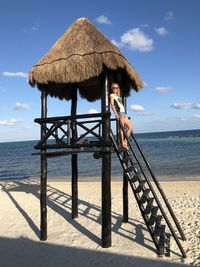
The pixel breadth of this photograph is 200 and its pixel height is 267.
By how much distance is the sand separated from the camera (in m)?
6.69

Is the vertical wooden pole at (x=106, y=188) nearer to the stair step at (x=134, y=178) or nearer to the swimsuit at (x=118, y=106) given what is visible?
the stair step at (x=134, y=178)

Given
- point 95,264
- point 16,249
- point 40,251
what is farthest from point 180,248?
point 16,249

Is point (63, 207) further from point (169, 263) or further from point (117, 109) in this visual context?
point (169, 263)

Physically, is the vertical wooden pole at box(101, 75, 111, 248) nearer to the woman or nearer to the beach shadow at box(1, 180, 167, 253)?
the beach shadow at box(1, 180, 167, 253)

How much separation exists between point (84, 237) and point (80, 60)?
4.39m

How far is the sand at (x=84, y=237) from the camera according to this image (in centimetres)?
669

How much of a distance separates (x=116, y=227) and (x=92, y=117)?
11.3ft

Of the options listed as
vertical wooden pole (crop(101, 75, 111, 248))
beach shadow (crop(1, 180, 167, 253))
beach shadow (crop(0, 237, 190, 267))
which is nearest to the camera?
beach shadow (crop(0, 237, 190, 267))

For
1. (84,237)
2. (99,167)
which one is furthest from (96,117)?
(99,167)

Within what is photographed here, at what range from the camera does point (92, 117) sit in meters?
7.36

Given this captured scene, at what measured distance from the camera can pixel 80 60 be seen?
739 centimetres

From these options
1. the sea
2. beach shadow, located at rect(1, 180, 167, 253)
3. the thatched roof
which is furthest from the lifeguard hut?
the sea

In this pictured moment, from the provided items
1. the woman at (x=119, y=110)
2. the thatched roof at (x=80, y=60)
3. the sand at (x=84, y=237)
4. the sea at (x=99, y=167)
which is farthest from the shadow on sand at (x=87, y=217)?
the thatched roof at (x=80, y=60)

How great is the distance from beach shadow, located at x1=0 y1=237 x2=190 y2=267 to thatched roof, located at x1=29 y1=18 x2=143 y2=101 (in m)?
3.91
